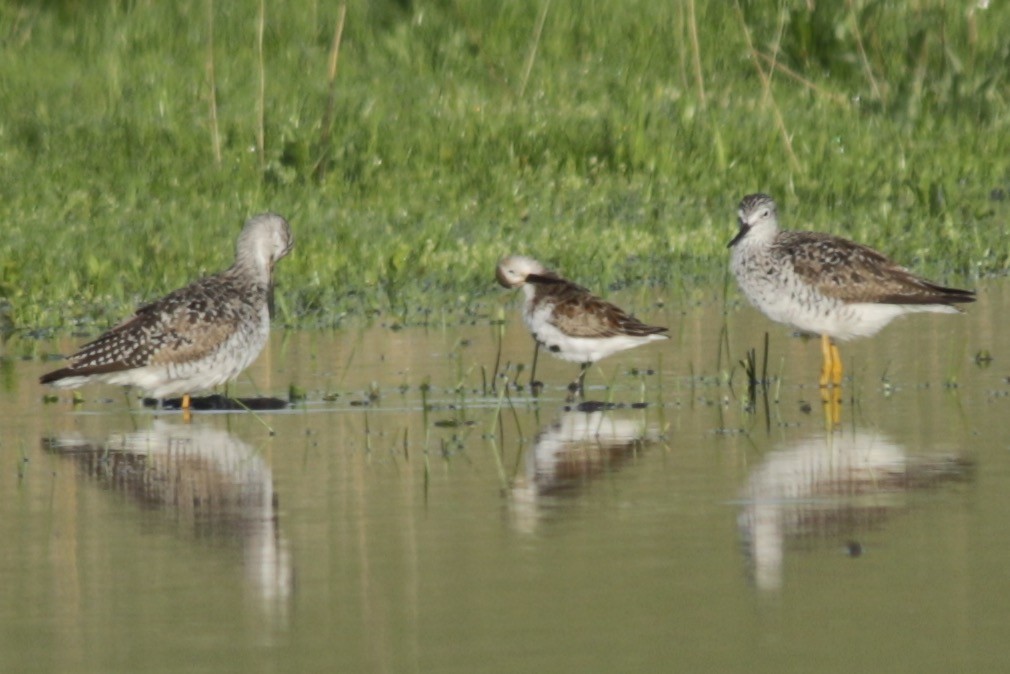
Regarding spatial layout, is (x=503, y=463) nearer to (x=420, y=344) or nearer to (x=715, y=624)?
(x=715, y=624)

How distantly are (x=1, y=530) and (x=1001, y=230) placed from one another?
1104 centimetres

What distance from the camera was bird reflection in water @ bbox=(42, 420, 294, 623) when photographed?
314 inches

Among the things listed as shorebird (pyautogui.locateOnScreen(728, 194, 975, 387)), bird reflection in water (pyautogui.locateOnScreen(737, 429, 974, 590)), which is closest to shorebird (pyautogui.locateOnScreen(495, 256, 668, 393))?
shorebird (pyautogui.locateOnScreen(728, 194, 975, 387))

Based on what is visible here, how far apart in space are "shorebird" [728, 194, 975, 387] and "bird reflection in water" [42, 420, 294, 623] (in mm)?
3568

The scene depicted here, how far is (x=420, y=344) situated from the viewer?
14.0 m

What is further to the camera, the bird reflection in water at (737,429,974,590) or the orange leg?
the orange leg

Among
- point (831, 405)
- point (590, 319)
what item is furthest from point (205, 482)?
point (590, 319)

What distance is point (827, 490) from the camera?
9.00 m

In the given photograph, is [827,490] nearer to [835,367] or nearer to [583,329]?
[835,367]

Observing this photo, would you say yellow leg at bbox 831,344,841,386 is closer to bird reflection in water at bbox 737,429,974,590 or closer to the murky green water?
the murky green water

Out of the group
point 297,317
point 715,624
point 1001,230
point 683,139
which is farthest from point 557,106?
point 715,624

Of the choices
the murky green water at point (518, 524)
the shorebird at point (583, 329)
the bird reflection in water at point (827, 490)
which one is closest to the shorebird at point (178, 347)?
the murky green water at point (518, 524)

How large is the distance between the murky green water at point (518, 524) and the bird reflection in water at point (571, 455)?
0.08 ft

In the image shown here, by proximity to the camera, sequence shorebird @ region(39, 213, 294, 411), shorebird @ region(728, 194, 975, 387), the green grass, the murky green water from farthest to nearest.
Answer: the green grass
shorebird @ region(728, 194, 975, 387)
shorebird @ region(39, 213, 294, 411)
the murky green water
